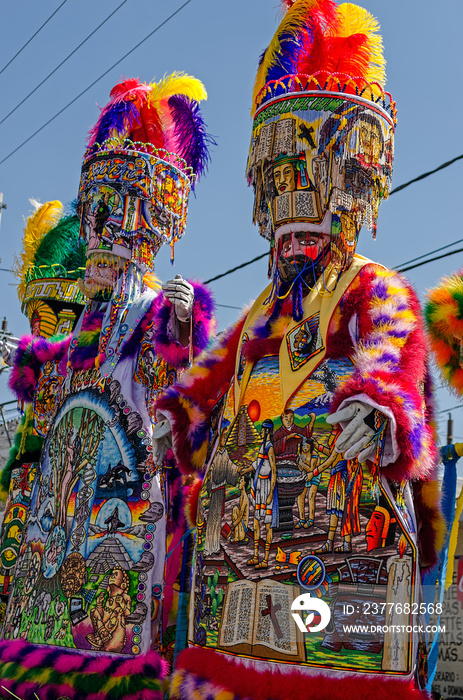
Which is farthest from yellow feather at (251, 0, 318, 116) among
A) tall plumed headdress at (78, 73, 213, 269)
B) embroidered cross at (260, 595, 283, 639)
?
embroidered cross at (260, 595, 283, 639)

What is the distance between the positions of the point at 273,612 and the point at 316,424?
63 cm

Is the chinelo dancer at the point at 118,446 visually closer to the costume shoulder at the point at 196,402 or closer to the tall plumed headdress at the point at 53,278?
the costume shoulder at the point at 196,402

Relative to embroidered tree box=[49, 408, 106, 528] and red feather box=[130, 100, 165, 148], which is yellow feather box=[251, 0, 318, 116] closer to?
red feather box=[130, 100, 165, 148]

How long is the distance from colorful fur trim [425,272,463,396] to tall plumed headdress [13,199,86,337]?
2977 millimetres

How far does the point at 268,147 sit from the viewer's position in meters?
3.23

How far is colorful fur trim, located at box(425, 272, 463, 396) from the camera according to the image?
2835 mm

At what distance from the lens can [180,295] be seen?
3658 millimetres

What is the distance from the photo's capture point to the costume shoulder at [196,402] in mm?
3393

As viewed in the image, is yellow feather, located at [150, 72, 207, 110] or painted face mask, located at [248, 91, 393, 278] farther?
yellow feather, located at [150, 72, 207, 110]

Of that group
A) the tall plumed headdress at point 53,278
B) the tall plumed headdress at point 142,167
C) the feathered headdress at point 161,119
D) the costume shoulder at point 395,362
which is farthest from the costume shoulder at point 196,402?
the tall plumed headdress at point 53,278

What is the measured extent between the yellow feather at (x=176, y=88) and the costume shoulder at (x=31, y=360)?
1.45 meters

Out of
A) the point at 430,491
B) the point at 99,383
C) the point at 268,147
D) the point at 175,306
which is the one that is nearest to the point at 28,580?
the point at 99,383

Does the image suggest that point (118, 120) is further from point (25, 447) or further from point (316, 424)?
point (316, 424)

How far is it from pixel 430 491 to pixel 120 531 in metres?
1.40
